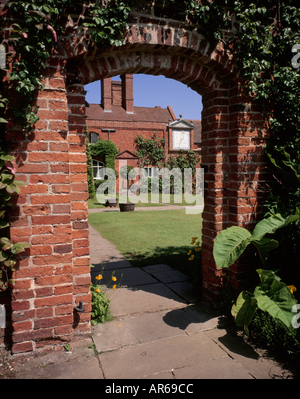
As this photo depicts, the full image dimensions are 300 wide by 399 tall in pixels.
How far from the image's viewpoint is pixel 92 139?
24141mm

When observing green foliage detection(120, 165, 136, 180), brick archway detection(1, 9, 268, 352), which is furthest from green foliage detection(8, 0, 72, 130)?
green foliage detection(120, 165, 136, 180)

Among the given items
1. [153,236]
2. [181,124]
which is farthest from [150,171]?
[153,236]

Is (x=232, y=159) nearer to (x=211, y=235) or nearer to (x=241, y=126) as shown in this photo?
(x=241, y=126)

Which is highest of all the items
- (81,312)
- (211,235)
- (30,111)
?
(30,111)

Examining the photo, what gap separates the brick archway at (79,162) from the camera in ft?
8.25

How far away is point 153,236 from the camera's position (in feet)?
26.2

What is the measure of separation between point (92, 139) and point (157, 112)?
25.3 feet

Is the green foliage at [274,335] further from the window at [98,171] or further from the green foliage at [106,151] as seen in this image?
the window at [98,171]

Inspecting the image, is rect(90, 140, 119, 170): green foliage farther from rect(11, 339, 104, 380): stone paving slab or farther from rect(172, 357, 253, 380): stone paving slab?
rect(172, 357, 253, 380): stone paving slab

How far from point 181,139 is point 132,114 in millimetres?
5001

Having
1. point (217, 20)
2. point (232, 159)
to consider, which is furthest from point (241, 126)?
point (217, 20)

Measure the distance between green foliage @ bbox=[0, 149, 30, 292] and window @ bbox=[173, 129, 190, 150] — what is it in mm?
24585

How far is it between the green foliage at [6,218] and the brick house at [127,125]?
21.3 metres

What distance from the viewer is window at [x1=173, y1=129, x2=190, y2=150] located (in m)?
26.5
